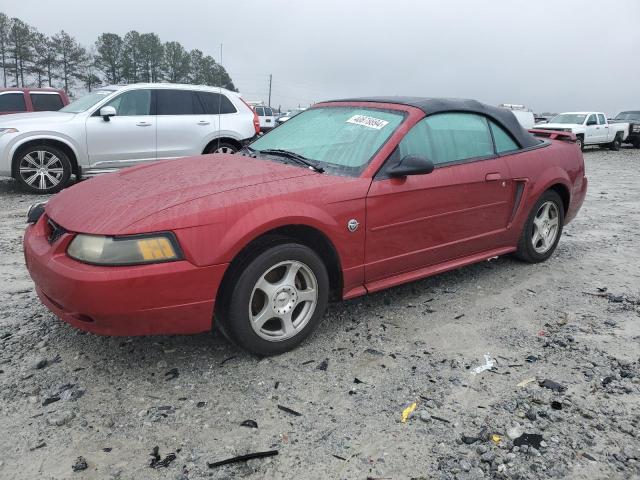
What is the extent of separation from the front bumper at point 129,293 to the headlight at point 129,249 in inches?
1.4

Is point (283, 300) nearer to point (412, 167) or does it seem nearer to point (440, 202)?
point (412, 167)

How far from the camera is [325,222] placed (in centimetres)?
299

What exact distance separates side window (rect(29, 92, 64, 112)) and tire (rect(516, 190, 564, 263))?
11579 mm

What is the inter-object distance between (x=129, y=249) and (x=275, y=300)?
85cm

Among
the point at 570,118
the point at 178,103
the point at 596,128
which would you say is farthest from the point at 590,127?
the point at 178,103

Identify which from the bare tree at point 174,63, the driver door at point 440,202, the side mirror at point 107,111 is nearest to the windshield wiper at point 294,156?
the driver door at point 440,202

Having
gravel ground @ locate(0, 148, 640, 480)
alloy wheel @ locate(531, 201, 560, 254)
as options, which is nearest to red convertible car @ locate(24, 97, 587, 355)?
alloy wheel @ locate(531, 201, 560, 254)

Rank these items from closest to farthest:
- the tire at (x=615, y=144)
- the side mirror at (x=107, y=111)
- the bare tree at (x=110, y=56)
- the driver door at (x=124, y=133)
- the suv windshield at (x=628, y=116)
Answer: the side mirror at (x=107, y=111) < the driver door at (x=124, y=133) < the tire at (x=615, y=144) < the suv windshield at (x=628, y=116) < the bare tree at (x=110, y=56)

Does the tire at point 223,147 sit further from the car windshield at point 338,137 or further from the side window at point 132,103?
the car windshield at point 338,137

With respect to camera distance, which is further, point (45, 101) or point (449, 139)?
point (45, 101)

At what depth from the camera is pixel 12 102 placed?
11.9 meters

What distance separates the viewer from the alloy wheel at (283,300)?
288 centimetres

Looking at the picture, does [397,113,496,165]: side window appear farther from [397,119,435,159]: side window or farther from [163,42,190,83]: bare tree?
[163,42,190,83]: bare tree

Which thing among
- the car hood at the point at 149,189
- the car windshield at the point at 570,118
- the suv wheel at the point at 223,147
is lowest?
the suv wheel at the point at 223,147
